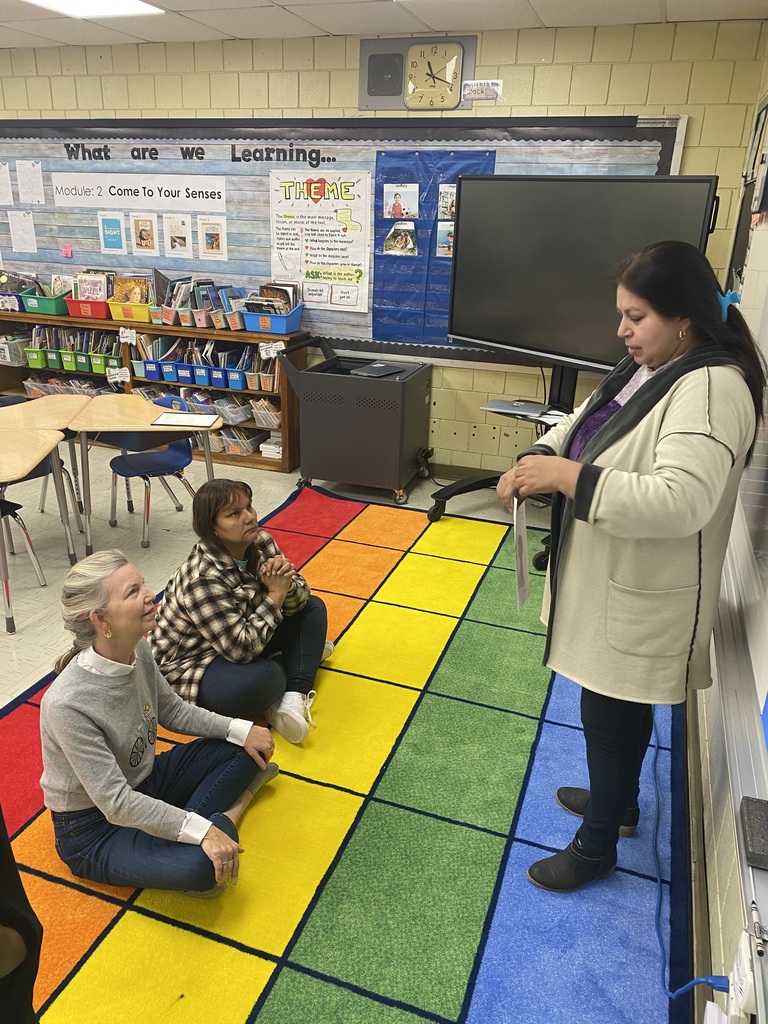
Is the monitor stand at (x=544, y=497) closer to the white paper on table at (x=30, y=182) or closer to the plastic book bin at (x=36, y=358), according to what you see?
the plastic book bin at (x=36, y=358)

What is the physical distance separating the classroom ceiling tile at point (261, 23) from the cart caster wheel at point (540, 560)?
288 centimetres

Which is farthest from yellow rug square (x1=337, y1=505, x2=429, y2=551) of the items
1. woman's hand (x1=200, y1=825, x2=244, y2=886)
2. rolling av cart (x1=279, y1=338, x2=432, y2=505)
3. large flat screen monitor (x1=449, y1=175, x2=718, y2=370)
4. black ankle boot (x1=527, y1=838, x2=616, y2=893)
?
woman's hand (x1=200, y1=825, x2=244, y2=886)

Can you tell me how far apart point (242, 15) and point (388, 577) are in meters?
2.90

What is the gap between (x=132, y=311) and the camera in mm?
4926

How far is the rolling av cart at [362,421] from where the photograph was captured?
417 cm

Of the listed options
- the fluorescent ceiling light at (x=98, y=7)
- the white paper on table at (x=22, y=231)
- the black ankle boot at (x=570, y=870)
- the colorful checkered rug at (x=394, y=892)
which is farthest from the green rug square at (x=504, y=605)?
the white paper on table at (x=22, y=231)

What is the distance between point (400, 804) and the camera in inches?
81.3

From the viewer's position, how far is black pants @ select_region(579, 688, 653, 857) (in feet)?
5.21


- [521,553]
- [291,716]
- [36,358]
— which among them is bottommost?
[291,716]

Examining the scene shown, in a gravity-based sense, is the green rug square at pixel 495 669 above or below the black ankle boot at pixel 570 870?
below

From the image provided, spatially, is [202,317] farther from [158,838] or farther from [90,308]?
[158,838]

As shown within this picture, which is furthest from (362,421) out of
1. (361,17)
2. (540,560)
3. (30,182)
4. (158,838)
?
(30,182)

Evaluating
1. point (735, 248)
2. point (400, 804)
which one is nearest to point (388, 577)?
point (400, 804)

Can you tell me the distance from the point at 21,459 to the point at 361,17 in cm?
271
